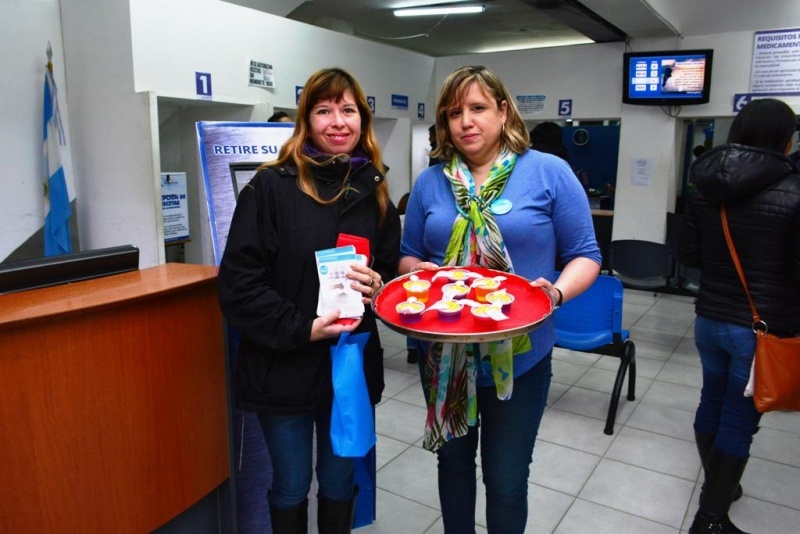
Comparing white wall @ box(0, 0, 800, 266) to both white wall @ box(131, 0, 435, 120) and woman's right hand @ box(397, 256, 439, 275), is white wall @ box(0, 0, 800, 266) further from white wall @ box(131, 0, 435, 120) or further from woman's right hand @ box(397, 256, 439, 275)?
woman's right hand @ box(397, 256, 439, 275)

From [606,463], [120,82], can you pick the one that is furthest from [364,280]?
[120,82]

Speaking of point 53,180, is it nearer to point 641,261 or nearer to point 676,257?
point 641,261

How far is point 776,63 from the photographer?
5449mm

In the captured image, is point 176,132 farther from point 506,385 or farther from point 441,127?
point 506,385

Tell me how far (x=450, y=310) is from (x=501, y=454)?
481 mm

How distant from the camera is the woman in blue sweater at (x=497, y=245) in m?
1.52

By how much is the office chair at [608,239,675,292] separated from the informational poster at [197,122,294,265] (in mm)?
3729

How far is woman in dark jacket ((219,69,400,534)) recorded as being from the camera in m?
1.39

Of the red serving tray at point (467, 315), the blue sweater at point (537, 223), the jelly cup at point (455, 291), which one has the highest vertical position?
the blue sweater at point (537, 223)

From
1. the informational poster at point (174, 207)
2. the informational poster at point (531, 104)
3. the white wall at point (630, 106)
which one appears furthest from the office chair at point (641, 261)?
the informational poster at point (174, 207)

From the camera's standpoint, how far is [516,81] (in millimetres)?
6844

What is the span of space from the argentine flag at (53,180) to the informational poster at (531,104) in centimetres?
478

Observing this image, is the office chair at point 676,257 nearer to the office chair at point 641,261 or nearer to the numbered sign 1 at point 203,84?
the office chair at point 641,261

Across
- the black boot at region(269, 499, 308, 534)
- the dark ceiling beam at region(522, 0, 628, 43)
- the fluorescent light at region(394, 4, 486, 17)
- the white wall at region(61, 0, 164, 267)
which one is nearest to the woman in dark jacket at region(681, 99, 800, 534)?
the black boot at region(269, 499, 308, 534)
